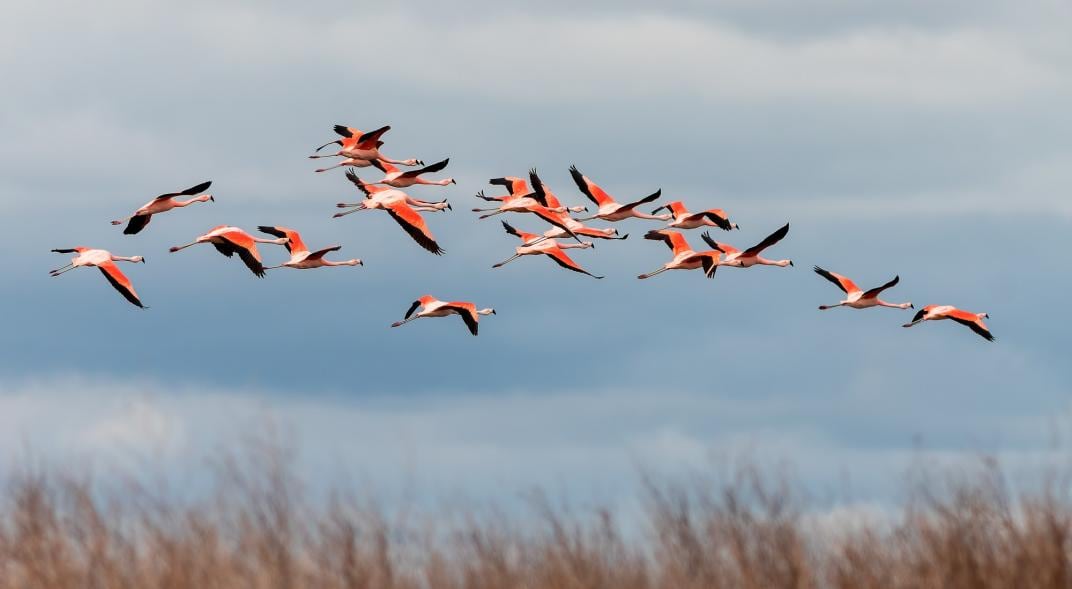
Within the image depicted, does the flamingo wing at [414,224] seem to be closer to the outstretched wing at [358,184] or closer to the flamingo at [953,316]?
the outstretched wing at [358,184]

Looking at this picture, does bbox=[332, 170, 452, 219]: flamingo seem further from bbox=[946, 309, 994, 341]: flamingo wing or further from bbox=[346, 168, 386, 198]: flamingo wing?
bbox=[946, 309, 994, 341]: flamingo wing

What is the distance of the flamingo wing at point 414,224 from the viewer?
24859mm

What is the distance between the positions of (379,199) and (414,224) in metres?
1.56

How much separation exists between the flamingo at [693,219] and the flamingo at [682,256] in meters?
0.32

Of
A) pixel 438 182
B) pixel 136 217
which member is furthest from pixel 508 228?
pixel 136 217

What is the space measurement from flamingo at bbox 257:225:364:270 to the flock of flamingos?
2cm

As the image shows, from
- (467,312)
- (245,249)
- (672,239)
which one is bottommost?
(467,312)

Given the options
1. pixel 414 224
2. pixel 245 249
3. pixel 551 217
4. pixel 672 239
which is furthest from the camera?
pixel 672 239

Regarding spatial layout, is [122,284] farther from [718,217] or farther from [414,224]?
[718,217]

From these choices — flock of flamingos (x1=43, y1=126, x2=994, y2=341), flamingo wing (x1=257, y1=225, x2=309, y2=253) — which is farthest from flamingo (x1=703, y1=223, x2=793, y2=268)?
flamingo wing (x1=257, y1=225, x2=309, y2=253)

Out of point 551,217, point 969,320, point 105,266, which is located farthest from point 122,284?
point 969,320

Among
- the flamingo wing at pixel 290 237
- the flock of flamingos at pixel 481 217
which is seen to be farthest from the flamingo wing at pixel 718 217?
the flamingo wing at pixel 290 237

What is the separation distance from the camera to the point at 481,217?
29.9 m

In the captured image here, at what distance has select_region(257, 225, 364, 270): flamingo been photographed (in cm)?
2914
